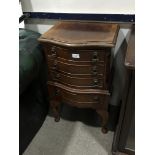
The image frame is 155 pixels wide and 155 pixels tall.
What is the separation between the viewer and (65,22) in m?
1.58

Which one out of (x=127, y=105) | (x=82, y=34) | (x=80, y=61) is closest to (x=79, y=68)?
(x=80, y=61)

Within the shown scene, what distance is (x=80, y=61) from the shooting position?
4.33 feet

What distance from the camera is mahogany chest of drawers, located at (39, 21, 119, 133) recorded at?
1.28 meters

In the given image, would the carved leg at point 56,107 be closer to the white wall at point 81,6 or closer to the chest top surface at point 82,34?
the chest top surface at point 82,34

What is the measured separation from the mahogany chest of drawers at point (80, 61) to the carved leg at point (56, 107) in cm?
8

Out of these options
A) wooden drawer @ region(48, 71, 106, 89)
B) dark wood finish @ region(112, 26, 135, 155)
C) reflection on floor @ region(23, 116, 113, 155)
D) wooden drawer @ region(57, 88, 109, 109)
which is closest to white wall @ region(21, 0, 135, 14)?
dark wood finish @ region(112, 26, 135, 155)

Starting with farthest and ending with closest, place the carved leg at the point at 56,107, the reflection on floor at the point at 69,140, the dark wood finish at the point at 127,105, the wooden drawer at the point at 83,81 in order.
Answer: the carved leg at the point at 56,107 < the reflection on floor at the point at 69,140 < the wooden drawer at the point at 83,81 < the dark wood finish at the point at 127,105

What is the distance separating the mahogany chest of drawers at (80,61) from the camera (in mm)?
1275

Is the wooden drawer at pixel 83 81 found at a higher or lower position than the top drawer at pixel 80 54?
lower

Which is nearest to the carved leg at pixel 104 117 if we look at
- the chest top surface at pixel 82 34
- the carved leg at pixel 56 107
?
the carved leg at pixel 56 107

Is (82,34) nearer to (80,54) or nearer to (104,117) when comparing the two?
(80,54)

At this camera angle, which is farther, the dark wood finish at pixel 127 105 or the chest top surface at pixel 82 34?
the chest top surface at pixel 82 34
